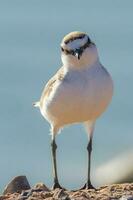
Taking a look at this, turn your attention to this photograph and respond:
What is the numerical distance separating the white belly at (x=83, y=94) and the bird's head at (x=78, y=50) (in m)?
0.09

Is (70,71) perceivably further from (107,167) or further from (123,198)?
(107,167)

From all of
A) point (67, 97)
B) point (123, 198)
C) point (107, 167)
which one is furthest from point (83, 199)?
point (107, 167)

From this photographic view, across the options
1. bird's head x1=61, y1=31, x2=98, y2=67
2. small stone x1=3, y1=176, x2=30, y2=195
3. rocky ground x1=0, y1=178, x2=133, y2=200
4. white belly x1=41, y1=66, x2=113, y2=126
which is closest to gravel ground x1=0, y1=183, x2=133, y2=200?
rocky ground x1=0, y1=178, x2=133, y2=200

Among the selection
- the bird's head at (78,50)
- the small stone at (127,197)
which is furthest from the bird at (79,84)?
the small stone at (127,197)

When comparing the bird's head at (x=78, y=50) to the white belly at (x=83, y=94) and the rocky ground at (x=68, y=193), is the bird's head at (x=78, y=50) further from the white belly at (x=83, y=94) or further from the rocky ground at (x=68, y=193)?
the rocky ground at (x=68, y=193)

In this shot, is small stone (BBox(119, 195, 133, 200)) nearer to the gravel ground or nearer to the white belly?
the gravel ground

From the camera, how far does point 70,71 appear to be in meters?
15.8

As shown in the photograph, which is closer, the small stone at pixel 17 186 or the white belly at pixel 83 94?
the small stone at pixel 17 186

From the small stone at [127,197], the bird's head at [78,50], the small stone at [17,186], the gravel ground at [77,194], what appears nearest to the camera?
the small stone at [127,197]

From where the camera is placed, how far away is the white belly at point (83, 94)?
1571 cm

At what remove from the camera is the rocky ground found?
14.3 m

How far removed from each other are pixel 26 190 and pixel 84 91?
1.25 m

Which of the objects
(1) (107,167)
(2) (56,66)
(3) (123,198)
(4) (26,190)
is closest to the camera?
(3) (123,198)

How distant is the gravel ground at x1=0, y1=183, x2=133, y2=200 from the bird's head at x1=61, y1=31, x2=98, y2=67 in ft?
4.30
